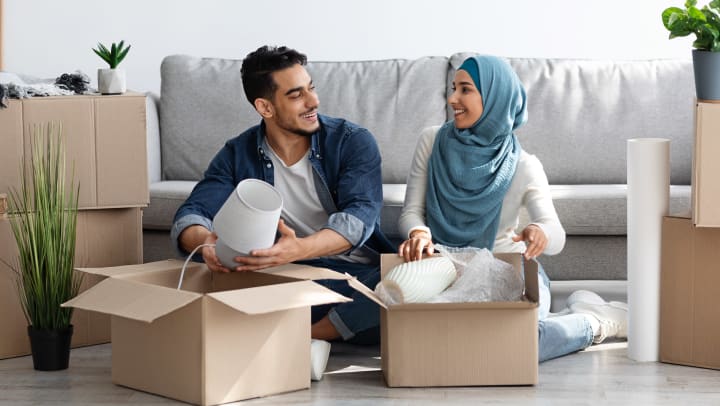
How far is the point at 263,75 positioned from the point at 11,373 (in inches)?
40.5

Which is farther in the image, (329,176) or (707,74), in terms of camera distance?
(329,176)

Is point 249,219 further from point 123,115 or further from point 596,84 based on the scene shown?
point 596,84

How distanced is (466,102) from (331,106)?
107 cm

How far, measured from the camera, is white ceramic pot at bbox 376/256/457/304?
8.56ft

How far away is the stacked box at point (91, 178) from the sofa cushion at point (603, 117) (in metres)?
1.46

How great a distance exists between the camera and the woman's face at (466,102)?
294 centimetres

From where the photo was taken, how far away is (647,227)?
9.21 feet

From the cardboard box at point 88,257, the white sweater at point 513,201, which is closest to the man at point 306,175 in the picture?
the white sweater at point 513,201

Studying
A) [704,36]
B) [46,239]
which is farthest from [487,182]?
[46,239]

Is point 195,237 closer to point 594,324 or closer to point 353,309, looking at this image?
point 353,309

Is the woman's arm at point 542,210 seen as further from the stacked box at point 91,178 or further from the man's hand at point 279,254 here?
the stacked box at point 91,178

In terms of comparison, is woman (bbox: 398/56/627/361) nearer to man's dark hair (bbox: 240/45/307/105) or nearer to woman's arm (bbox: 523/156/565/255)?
woman's arm (bbox: 523/156/565/255)

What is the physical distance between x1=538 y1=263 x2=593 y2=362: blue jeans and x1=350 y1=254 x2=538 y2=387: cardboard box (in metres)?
0.25

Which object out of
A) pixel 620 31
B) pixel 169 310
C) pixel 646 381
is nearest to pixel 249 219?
pixel 169 310
